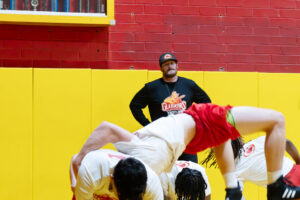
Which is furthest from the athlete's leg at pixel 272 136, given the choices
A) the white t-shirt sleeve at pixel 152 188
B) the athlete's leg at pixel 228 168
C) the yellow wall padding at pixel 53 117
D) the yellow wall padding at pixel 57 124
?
the yellow wall padding at pixel 57 124

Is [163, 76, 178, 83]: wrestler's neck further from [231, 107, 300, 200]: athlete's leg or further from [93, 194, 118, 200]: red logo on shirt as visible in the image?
[93, 194, 118, 200]: red logo on shirt

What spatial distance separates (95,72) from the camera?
18.2ft

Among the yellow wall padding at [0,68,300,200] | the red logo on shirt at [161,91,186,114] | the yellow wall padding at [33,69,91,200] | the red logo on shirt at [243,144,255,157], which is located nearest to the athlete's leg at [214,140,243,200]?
the red logo on shirt at [243,144,255,157]

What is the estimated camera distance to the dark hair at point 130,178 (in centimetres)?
306

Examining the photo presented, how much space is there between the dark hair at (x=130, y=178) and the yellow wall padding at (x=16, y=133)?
2.51m

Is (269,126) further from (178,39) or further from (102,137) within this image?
(178,39)

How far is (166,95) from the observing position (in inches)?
203

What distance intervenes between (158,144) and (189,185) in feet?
→ 2.49

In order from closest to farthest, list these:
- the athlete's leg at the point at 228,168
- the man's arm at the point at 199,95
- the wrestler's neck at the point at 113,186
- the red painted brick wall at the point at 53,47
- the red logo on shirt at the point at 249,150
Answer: the wrestler's neck at the point at 113,186 → the athlete's leg at the point at 228,168 → the red logo on shirt at the point at 249,150 → the man's arm at the point at 199,95 → the red painted brick wall at the point at 53,47

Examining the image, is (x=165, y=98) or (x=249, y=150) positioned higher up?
(x=165, y=98)

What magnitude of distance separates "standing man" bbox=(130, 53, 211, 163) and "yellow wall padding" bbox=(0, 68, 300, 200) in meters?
0.37

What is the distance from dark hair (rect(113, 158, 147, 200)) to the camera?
3.06m

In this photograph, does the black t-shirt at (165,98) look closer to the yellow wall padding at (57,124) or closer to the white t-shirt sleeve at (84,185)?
the yellow wall padding at (57,124)

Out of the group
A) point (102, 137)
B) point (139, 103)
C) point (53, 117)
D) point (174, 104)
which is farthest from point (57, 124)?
point (102, 137)
